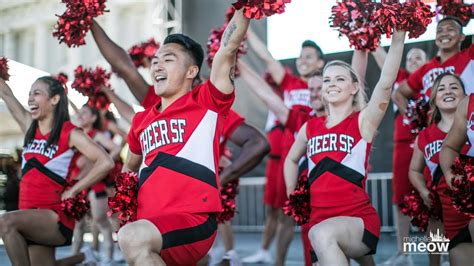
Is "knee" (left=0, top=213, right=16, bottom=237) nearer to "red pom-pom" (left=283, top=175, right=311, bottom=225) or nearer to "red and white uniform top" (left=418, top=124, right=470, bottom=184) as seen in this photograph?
"red pom-pom" (left=283, top=175, right=311, bottom=225)

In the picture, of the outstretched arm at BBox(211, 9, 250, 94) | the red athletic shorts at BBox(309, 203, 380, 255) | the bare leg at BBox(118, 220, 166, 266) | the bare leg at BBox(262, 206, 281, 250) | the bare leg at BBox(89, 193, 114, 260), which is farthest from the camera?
the bare leg at BBox(89, 193, 114, 260)

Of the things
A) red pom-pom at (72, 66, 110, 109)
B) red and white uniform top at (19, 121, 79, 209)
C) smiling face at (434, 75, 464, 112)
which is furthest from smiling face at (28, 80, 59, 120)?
smiling face at (434, 75, 464, 112)

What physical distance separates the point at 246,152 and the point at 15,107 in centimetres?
184

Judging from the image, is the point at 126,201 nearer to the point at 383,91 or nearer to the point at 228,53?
the point at 228,53

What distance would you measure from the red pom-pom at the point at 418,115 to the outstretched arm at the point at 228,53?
215 centimetres

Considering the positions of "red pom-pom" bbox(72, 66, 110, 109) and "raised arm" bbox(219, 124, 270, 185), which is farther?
"red pom-pom" bbox(72, 66, 110, 109)

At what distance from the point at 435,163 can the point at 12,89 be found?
10.5ft

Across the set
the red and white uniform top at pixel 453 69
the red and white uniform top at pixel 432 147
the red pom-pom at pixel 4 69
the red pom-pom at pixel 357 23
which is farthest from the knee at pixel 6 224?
the red and white uniform top at pixel 453 69

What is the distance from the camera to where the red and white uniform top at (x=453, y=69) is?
490 centimetres

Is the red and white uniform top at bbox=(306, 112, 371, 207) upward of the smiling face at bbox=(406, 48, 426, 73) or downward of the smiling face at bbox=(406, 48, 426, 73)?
downward

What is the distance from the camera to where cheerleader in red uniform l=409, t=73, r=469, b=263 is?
4.35 m

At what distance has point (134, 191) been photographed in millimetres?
3475

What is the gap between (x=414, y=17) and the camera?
352cm

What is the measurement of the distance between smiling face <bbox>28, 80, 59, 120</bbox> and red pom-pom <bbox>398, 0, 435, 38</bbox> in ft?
8.96
